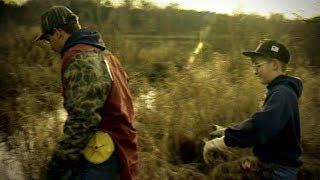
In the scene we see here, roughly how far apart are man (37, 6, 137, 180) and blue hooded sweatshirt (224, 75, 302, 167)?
774 millimetres

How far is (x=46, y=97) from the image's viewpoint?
6504mm

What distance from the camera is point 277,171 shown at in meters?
3.12

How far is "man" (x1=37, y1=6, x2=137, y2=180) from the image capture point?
2.58 meters

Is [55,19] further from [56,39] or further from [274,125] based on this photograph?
[274,125]

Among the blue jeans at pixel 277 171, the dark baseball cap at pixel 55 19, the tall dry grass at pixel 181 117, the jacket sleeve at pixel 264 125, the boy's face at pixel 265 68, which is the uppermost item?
the dark baseball cap at pixel 55 19

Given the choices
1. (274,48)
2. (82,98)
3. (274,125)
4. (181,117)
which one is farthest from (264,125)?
(181,117)

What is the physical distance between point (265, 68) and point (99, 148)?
1378 millimetres

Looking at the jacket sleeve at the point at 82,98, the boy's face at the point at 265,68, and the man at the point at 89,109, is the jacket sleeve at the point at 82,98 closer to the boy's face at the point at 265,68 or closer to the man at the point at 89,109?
the man at the point at 89,109

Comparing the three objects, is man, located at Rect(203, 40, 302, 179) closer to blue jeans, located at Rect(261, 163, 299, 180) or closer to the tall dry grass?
blue jeans, located at Rect(261, 163, 299, 180)

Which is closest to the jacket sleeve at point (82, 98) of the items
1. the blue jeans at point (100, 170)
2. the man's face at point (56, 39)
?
the blue jeans at point (100, 170)

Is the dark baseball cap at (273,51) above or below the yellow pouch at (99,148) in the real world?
above

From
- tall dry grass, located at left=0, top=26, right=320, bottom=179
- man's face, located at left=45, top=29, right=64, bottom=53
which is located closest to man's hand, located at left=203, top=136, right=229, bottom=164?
man's face, located at left=45, top=29, right=64, bottom=53

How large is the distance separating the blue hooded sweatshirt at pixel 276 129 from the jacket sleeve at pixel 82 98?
1021 mm

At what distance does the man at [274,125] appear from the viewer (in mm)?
2943
